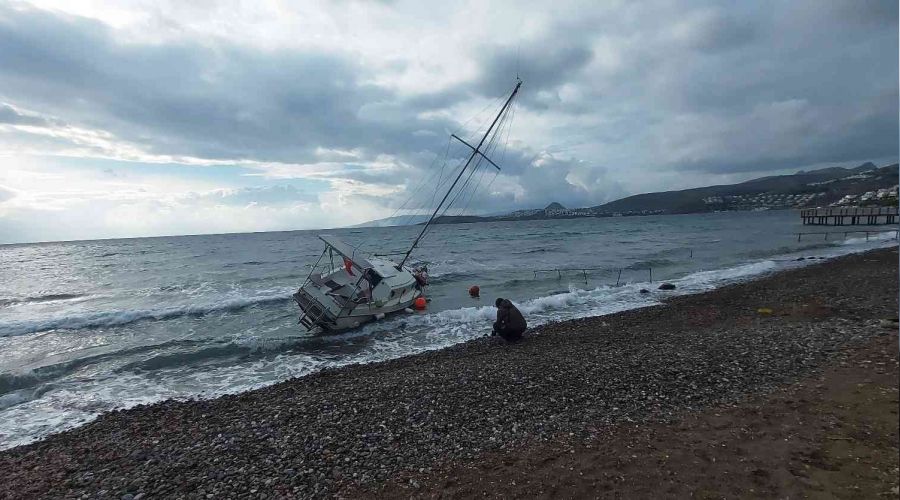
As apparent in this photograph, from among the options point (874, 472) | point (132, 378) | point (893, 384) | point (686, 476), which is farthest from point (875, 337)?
point (132, 378)

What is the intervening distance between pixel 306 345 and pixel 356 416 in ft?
35.6

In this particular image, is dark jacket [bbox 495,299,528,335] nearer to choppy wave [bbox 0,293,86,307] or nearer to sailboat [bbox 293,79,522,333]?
sailboat [bbox 293,79,522,333]

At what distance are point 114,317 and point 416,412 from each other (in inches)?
1087

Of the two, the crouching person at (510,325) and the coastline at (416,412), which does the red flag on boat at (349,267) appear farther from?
the crouching person at (510,325)

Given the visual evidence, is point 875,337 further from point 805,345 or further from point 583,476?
point 583,476

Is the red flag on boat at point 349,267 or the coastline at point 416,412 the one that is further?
the red flag on boat at point 349,267

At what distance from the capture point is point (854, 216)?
86.6 m

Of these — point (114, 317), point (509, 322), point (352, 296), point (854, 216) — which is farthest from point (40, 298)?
point (854, 216)

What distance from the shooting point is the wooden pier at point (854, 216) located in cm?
8288

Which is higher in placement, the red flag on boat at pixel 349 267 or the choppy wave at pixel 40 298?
the red flag on boat at pixel 349 267

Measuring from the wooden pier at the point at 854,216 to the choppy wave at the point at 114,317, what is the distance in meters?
111

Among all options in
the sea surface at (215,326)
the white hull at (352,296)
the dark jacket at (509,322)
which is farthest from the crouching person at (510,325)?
the white hull at (352,296)

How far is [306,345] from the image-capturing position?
Answer: 2033 cm

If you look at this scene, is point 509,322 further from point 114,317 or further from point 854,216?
point 854,216
